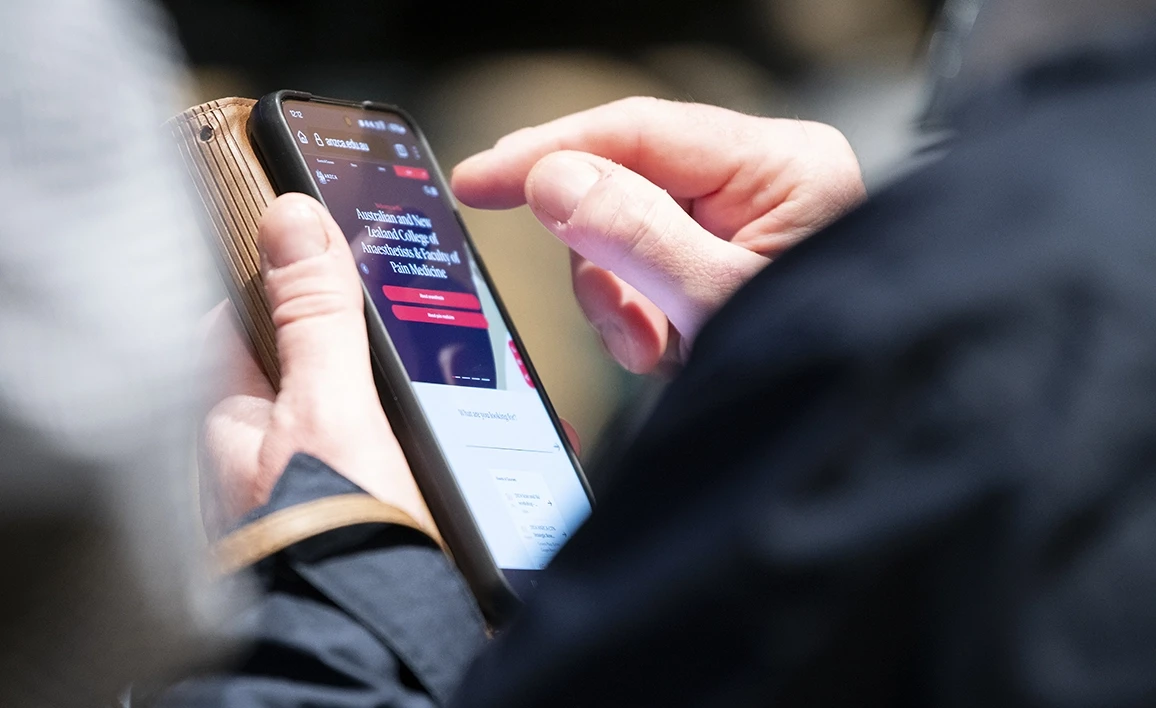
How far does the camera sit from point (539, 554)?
0.71m

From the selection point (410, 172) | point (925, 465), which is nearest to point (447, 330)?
point (410, 172)

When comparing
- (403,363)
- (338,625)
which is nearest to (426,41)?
(403,363)

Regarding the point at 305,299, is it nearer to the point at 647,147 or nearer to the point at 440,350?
the point at 440,350

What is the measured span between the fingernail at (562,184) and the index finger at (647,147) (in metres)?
0.11

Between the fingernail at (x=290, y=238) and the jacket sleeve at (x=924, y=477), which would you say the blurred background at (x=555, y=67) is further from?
the jacket sleeve at (x=924, y=477)

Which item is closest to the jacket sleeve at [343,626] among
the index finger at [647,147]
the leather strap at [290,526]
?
the leather strap at [290,526]

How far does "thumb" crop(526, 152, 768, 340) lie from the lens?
751 mm

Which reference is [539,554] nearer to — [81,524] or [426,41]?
[81,524]

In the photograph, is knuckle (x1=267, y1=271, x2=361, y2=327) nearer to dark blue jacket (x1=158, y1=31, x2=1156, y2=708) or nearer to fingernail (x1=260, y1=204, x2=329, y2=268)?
fingernail (x1=260, y1=204, x2=329, y2=268)

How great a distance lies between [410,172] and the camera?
79 cm

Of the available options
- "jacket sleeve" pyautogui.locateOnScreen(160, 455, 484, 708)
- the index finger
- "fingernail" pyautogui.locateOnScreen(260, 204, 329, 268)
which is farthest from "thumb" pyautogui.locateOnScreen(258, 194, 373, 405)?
the index finger

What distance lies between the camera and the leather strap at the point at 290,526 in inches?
18.7

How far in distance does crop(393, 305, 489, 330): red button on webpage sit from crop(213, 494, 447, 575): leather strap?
0.23 m

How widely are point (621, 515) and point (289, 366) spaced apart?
0.32 metres
